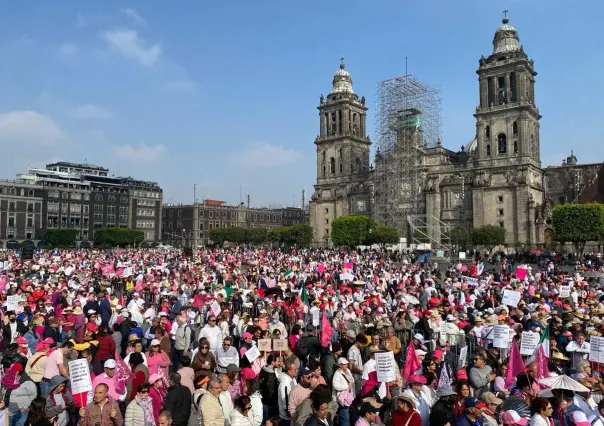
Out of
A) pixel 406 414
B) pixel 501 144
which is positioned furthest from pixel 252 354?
pixel 501 144

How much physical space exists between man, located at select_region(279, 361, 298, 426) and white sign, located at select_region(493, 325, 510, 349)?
474cm

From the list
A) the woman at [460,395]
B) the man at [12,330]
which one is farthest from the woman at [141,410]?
the man at [12,330]

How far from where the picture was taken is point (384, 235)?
224ft

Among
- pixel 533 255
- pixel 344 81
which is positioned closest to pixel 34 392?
pixel 533 255

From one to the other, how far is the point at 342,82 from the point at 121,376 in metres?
85.7

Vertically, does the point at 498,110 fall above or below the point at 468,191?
above

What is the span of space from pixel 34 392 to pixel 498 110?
70.0m

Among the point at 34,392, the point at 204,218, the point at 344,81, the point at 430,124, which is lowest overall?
the point at 34,392

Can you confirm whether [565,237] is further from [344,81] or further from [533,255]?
[344,81]

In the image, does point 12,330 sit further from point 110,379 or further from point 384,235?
point 384,235

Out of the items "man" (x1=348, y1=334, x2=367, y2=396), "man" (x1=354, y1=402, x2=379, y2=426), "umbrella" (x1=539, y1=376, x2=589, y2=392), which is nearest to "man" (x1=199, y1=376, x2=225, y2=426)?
"man" (x1=354, y1=402, x2=379, y2=426)

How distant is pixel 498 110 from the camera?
6906 cm

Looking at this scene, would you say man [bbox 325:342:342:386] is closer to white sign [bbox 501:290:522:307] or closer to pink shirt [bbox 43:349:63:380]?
pink shirt [bbox 43:349:63:380]

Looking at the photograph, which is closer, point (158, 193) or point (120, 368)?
point (120, 368)
